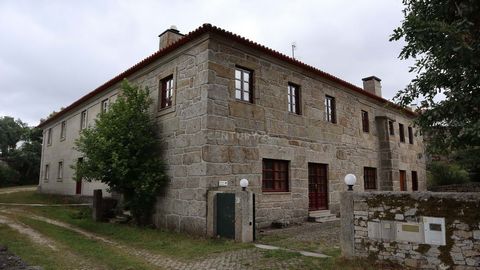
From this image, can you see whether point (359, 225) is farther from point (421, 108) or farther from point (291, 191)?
point (291, 191)

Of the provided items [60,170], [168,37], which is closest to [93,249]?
[168,37]

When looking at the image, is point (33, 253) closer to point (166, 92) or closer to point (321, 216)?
point (166, 92)

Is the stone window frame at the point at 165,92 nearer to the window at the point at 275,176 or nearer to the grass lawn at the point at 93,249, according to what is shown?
the window at the point at 275,176

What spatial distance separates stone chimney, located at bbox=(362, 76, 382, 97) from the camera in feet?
62.2

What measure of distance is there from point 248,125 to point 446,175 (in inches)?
688

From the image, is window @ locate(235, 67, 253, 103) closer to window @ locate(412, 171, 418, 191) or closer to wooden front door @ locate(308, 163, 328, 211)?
wooden front door @ locate(308, 163, 328, 211)

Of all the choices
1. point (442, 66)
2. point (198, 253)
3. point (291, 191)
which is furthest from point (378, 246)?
point (291, 191)

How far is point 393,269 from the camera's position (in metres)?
5.70

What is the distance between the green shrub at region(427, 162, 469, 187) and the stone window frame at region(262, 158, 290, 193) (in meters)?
15.0

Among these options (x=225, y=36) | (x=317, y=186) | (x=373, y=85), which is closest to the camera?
(x=225, y=36)

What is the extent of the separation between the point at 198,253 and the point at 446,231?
4664mm

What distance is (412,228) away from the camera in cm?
564

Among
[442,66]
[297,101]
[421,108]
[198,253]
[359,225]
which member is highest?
[297,101]

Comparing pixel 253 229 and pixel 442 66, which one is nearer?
pixel 442 66
